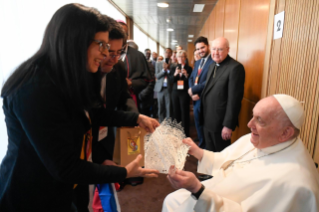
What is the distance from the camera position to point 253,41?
7.98 ft

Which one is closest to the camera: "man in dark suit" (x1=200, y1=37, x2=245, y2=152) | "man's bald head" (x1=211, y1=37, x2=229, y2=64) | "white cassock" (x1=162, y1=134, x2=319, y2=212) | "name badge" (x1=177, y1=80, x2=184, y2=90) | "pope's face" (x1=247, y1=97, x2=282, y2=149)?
"white cassock" (x1=162, y1=134, x2=319, y2=212)

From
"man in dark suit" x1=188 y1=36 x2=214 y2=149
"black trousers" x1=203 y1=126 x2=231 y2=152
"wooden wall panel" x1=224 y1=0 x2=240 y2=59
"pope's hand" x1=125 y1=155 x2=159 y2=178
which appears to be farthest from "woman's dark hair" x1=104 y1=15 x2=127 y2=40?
"wooden wall panel" x1=224 y1=0 x2=240 y2=59

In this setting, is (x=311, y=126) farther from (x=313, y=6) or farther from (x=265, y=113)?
(x=313, y=6)

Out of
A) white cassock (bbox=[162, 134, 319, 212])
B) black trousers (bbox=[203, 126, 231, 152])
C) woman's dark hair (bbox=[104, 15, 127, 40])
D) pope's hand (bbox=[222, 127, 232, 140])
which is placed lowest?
black trousers (bbox=[203, 126, 231, 152])

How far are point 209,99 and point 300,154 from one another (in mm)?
1507

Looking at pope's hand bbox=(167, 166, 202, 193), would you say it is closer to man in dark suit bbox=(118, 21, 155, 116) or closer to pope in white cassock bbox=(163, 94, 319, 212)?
pope in white cassock bbox=(163, 94, 319, 212)

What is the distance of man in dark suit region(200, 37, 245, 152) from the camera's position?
2.25 m

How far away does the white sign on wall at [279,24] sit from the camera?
174 cm

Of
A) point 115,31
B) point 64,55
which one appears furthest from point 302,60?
Result: point 64,55

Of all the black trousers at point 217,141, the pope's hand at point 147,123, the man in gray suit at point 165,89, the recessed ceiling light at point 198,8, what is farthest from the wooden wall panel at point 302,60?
the recessed ceiling light at point 198,8

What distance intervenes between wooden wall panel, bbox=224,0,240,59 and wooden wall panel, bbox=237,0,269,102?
23 cm

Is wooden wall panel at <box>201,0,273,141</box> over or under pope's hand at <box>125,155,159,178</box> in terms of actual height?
over

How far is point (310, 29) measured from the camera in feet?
4.47

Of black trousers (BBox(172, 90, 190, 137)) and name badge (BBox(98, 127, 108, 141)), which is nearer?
name badge (BBox(98, 127, 108, 141))
